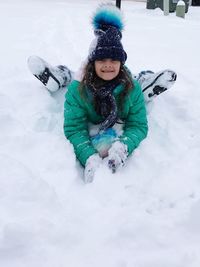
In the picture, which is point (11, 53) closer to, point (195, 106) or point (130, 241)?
point (195, 106)

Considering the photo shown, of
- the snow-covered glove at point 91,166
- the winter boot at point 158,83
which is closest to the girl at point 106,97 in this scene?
the snow-covered glove at point 91,166

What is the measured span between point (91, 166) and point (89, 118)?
60 centimetres

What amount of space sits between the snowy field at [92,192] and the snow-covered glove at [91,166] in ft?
0.18

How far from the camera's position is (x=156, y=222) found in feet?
6.89

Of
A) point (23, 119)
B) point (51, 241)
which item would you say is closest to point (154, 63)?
point (23, 119)

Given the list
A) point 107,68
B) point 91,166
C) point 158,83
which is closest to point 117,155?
point 91,166

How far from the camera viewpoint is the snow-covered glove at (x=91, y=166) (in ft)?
8.18

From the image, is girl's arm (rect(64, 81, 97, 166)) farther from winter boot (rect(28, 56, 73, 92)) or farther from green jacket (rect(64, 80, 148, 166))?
winter boot (rect(28, 56, 73, 92))

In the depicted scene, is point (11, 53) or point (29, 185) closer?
point (29, 185)

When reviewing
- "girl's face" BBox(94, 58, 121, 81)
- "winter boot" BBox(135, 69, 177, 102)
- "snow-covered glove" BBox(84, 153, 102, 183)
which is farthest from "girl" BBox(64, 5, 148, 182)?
"winter boot" BBox(135, 69, 177, 102)

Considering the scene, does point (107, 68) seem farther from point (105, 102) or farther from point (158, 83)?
point (158, 83)

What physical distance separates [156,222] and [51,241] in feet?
1.75

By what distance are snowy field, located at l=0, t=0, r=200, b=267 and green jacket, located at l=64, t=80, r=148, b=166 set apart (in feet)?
0.27

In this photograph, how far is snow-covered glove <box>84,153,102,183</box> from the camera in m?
2.49
